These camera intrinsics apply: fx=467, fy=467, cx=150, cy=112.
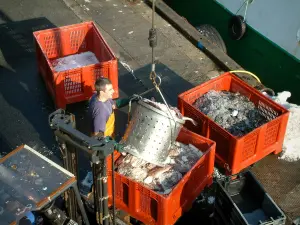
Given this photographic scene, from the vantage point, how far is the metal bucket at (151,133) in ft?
18.9

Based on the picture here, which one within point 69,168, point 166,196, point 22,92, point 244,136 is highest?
point 69,168

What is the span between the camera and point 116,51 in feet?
30.9

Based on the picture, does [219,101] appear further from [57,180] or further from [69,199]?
[57,180]

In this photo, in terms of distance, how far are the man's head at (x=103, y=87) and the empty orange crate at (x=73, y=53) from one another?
4.89 feet

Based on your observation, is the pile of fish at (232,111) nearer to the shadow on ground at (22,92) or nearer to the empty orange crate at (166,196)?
the empty orange crate at (166,196)

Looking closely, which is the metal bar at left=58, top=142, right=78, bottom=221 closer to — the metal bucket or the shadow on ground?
the metal bucket

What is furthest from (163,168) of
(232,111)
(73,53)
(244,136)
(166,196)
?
(73,53)

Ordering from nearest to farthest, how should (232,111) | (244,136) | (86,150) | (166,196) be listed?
(86,150), (166,196), (244,136), (232,111)

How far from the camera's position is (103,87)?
5.91 m

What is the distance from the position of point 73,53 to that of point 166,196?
4235mm

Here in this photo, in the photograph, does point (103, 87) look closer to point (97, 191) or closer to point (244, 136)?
point (97, 191)

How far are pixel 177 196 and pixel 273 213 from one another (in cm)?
116

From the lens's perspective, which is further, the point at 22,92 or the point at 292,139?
the point at 22,92

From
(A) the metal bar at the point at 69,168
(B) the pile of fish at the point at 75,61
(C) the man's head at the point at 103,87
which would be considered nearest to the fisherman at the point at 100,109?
(C) the man's head at the point at 103,87
